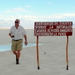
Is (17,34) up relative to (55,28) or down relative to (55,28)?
down

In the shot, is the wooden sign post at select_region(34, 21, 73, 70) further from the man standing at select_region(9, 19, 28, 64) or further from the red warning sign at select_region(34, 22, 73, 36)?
the man standing at select_region(9, 19, 28, 64)

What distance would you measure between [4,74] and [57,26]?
241 cm

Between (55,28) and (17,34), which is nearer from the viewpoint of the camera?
(55,28)

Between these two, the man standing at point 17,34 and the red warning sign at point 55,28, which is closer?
the red warning sign at point 55,28

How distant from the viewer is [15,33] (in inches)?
268

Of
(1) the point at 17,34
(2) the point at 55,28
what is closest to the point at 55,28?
(2) the point at 55,28

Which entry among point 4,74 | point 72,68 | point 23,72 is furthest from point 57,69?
point 4,74

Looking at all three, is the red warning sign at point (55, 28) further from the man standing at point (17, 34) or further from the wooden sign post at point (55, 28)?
the man standing at point (17, 34)

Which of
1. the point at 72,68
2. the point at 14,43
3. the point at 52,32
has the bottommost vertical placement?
the point at 72,68

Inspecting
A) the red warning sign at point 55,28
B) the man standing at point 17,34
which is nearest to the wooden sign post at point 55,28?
the red warning sign at point 55,28

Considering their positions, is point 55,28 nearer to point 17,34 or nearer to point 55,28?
point 55,28

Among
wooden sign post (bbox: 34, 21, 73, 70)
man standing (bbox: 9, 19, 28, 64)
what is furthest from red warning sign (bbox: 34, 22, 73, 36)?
man standing (bbox: 9, 19, 28, 64)

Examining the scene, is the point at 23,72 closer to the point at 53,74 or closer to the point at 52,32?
the point at 53,74

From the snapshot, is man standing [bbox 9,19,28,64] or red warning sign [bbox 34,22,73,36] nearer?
red warning sign [bbox 34,22,73,36]
